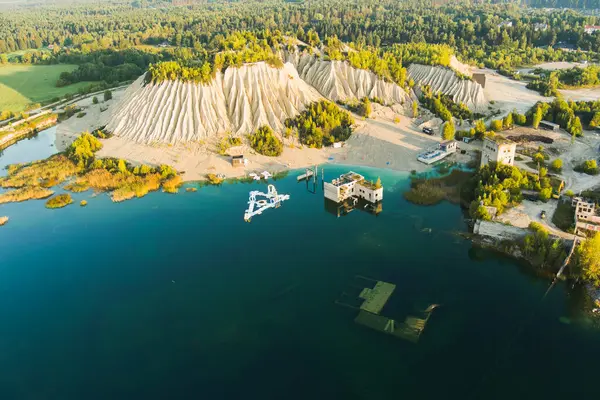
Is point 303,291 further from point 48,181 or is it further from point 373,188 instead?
point 48,181

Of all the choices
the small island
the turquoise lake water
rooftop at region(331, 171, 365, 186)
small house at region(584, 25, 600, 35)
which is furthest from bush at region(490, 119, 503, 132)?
small house at region(584, 25, 600, 35)

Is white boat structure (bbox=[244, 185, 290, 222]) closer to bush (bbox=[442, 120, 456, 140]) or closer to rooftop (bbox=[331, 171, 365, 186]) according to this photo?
rooftop (bbox=[331, 171, 365, 186])

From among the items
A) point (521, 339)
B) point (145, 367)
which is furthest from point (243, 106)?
point (521, 339)

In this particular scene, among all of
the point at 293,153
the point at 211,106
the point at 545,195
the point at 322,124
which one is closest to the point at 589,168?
the point at 545,195

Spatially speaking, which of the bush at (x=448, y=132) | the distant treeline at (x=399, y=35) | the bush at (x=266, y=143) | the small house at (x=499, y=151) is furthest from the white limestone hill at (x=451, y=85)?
the bush at (x=266, y=143)

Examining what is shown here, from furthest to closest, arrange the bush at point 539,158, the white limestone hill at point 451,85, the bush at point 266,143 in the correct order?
the white limestone hill at point 451,85, the bush at point 266,143, the bush at point 539,158

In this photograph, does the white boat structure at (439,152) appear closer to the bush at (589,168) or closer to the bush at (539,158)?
the bush at (539,158)
